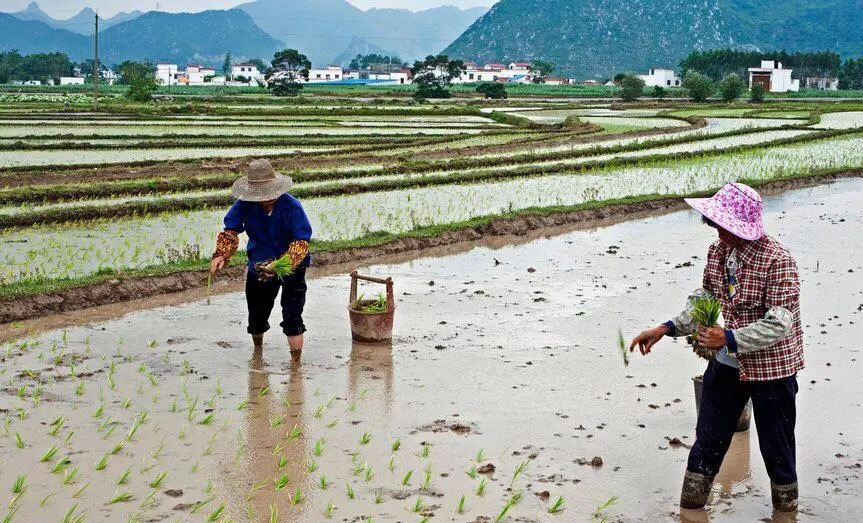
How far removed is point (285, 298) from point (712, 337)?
3070 mm

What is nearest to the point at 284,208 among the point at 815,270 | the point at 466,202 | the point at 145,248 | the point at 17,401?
the point at 17,401

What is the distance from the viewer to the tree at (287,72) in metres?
61.9

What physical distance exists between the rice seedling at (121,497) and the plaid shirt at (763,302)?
2494 millimetres

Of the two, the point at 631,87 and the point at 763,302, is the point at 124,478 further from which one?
the point at 631,87

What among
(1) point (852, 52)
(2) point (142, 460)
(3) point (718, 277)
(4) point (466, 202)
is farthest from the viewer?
(1) point (852, 52)

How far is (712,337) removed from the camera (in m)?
3.67

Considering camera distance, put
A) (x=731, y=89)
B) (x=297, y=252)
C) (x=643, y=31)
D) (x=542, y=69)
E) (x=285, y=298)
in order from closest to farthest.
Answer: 1. (x=297, y=252)
2. (x=285, y=298)
3. (x=731, y=89)
4. (x=542, y=69)
5. (x=643, y=31)

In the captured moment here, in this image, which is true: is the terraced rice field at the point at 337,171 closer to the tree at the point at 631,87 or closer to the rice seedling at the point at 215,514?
the rice seedling at the point at 215,514

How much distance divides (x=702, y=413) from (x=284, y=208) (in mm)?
2915

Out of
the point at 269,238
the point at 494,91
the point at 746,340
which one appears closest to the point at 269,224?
the point at 269,238

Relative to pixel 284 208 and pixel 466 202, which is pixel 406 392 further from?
pixel 466 202

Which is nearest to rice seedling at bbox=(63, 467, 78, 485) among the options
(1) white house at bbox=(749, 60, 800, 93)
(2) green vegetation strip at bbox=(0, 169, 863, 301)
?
(2) green vegetation strip at bbox=(0, 169, 863, 301)

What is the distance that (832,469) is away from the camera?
4590 millimetres

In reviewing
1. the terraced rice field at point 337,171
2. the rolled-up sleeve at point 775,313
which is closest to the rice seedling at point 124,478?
the rolled-up sleeve at point 775,313
